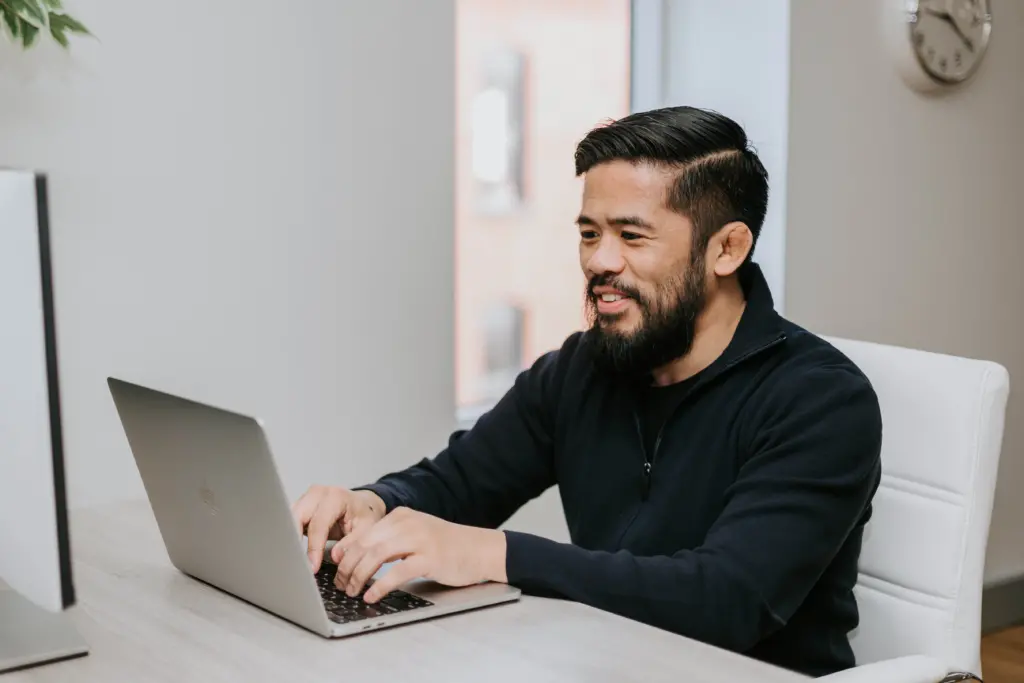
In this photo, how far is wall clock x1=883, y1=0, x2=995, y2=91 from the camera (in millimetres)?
2904

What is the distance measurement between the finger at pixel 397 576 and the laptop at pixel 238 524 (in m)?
0.01

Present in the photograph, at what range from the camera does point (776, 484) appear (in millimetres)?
1376

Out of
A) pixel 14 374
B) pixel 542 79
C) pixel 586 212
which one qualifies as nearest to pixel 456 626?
pixel 14 374

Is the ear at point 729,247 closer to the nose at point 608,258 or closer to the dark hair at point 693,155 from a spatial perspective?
the dark hair at point 693,155

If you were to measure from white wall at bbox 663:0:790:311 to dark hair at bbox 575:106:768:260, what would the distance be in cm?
119

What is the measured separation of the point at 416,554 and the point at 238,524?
0.60 feet

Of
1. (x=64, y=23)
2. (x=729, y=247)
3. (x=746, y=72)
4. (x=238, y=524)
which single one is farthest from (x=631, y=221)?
(x=746, y=72)

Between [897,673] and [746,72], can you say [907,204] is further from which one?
[897,673]

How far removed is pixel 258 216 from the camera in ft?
6.98

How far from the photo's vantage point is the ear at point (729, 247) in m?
1.61

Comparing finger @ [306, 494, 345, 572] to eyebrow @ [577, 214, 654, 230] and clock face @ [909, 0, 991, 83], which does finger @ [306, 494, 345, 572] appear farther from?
clock face @ [909, 0, 991, 83]

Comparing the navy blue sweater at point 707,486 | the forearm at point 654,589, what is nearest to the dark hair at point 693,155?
the navy blue sweater at point 707,486

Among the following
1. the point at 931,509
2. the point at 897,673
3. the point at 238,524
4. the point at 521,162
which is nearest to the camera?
the point at 897,673

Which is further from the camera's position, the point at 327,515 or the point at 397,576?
the point at 327,515
